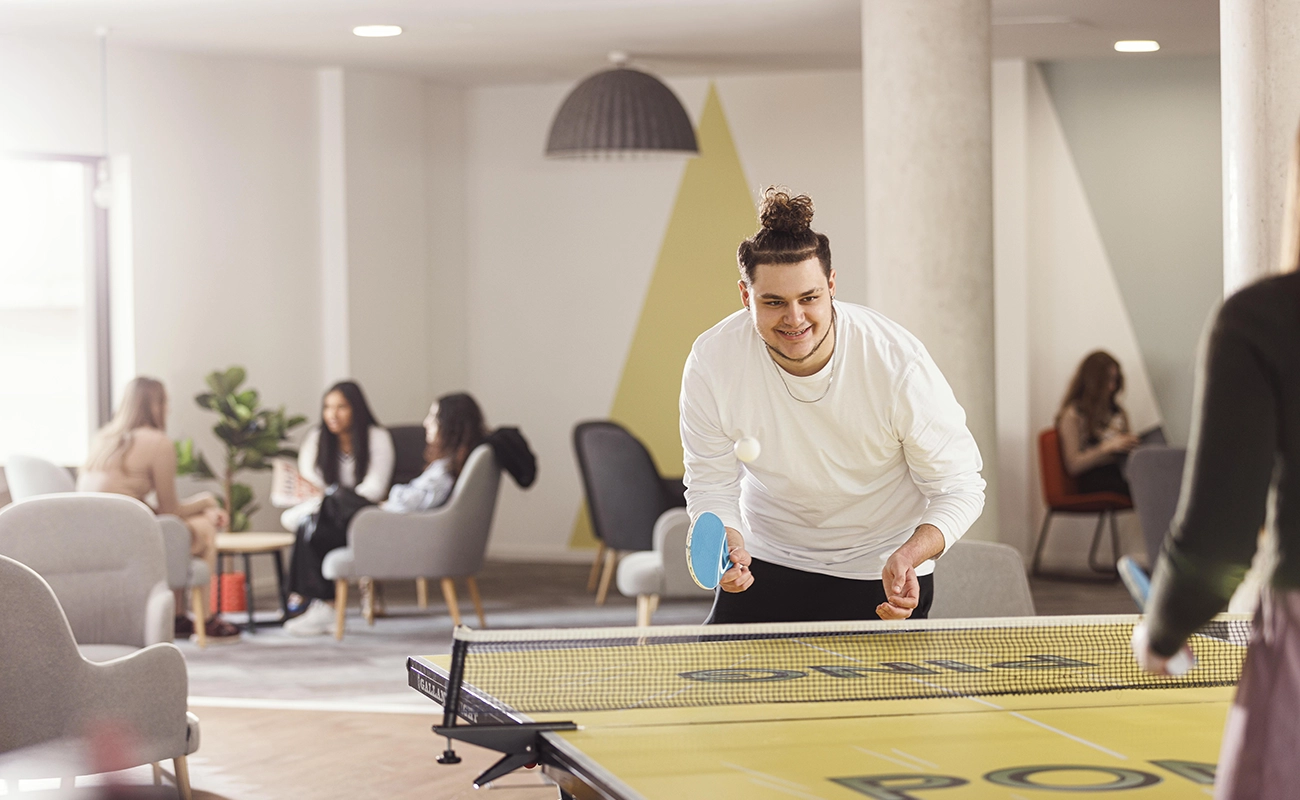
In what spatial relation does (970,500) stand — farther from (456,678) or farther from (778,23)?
(778,23)

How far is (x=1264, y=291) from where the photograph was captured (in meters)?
1.43

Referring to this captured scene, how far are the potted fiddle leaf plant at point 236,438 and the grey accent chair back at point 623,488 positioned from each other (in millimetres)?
1676

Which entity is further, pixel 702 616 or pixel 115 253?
pixel 115 253

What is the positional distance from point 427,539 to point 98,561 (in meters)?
2.47

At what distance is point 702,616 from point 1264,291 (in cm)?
641

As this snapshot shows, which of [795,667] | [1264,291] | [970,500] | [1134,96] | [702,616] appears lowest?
[702,616]

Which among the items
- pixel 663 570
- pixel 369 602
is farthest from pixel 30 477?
pixel 663 570

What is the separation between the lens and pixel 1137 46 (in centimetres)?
866

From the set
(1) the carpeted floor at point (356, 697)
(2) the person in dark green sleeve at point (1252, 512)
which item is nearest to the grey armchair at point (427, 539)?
(1) the carpeted floor at point (356, 697)

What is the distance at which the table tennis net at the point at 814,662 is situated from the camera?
236cm

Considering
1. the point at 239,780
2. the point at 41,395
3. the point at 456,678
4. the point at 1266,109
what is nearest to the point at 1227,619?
the point at 456,678

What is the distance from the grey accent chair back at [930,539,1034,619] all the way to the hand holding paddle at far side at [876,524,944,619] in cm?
47

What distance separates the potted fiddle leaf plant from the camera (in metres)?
7.97

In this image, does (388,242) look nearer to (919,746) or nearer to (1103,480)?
(1103,480)
